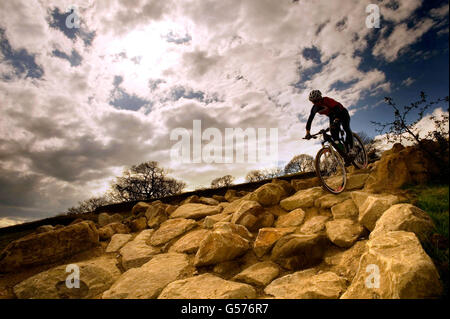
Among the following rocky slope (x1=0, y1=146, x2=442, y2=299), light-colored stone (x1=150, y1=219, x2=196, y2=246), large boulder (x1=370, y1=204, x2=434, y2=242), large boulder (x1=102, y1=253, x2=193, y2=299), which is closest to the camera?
rocky slope (x1=0, y1=146, x2=442, y2=299)

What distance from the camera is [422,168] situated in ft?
11.1

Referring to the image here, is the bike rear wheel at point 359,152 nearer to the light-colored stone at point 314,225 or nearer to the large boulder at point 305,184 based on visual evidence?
the large boulder at point 305,184

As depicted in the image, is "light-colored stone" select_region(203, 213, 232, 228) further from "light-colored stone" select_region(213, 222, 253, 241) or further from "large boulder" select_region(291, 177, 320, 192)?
"large boulder" select_region(291, 177, 320, 192)

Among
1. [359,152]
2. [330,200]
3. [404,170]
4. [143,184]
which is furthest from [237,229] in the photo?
[143,184]

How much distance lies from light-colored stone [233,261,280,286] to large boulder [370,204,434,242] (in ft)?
4.22

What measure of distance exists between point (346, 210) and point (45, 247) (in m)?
5.45

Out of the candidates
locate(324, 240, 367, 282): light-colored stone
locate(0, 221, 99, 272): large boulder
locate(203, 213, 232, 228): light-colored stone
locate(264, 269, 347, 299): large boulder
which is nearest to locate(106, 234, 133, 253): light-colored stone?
locate(0, 221, 99, 272): large boulder

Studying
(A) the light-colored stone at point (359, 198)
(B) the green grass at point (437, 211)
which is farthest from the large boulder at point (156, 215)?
(B) the green grass at point (437, 211)

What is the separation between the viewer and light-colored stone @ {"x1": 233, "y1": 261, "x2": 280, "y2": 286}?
8.13 feet

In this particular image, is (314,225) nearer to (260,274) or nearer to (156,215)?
(260,274)

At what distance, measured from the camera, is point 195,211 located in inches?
209

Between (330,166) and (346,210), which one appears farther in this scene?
(330,166)

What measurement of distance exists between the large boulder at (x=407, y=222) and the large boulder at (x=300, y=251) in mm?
681

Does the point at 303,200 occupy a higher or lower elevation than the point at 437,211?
higher
